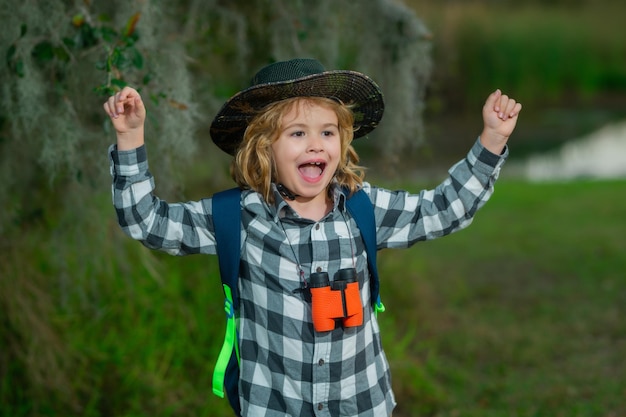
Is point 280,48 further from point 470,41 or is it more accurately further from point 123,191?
point 470,41

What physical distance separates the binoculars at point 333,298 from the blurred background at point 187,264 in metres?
0.79

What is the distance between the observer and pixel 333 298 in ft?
6.34

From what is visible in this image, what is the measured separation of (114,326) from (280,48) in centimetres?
153

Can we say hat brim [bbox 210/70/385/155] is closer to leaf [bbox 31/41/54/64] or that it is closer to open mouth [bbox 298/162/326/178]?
open mouth [bbox 298/162/326/178]

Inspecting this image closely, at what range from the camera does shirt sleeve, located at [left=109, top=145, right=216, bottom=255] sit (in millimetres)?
1881

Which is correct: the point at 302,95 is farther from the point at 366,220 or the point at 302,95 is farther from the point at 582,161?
the point at 582,161

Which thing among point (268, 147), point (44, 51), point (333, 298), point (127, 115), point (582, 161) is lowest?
point (582, 161)

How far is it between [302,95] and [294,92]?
37 mm

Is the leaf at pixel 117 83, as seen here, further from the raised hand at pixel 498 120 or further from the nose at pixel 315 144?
the raised hand at pixel 498 120

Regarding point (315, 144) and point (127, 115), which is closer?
point (127, 115)

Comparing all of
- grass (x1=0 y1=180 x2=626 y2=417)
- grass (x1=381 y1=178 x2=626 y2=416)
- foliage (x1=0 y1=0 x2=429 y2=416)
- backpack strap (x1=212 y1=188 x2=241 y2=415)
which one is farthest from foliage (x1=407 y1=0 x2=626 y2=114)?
backpack strap (x1=212 y1=188 x2=241 y2=415)

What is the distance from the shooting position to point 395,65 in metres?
3.61

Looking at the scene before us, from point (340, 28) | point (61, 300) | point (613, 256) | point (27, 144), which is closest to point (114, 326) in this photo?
point (61, 300)

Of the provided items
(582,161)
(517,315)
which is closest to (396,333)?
(517,315)
